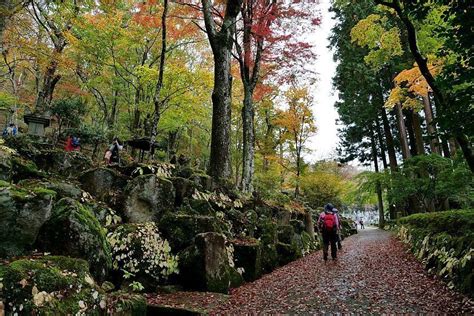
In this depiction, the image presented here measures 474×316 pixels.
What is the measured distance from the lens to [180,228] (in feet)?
20.7

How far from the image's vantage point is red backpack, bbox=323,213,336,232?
934 centimetres

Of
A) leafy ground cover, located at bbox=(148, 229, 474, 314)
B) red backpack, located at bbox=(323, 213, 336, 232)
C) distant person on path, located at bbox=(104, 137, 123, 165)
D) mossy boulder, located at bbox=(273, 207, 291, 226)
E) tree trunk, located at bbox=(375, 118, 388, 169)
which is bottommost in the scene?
leafy ground cover, located at bbox=(148, 229, 474, 314)

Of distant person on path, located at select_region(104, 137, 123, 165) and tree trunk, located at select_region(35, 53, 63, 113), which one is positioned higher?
tree trunk, located at select_region(35, 53, 63, 113)

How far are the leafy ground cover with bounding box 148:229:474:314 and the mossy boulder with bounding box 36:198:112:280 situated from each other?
126cm

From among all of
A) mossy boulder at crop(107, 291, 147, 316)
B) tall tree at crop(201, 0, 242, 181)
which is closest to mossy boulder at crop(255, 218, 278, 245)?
tall tree at crop(201, 0, 242, 181)

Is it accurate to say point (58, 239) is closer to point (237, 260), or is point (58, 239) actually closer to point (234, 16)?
point (237, 260)

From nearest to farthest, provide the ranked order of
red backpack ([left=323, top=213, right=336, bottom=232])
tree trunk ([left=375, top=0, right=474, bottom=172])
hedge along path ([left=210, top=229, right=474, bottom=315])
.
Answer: tree trunk ([left=375, top=0, right=474, bottom=172]) → hedge along path ([left=210, top=229, right=474, bottom=315]) → red backpack ([left=323, top=213, right=336, bottom=232])

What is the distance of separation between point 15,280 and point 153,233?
3.27m

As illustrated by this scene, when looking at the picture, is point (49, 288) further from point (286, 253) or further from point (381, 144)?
point (381, 144)

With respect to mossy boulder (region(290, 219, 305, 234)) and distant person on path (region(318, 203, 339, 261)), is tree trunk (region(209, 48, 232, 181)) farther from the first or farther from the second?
mossy boulder (region(290, 219, 305, 234))

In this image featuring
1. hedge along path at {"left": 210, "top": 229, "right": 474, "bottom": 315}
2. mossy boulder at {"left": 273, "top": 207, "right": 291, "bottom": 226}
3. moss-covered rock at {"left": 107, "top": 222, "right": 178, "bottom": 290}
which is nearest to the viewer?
hedge along path at {"left": 210, "top": 229, "right": 474, "bottom": 315}

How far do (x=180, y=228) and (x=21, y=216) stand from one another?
3038 mm

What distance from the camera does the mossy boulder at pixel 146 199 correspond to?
20.4 ft

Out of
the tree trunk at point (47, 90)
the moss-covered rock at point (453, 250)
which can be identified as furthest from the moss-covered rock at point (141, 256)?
the tree trunk at point (47, 90)
